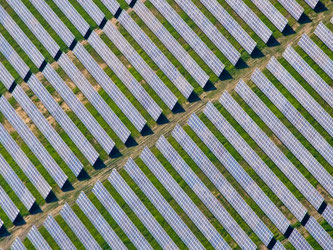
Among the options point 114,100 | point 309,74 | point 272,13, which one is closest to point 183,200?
point 114,100

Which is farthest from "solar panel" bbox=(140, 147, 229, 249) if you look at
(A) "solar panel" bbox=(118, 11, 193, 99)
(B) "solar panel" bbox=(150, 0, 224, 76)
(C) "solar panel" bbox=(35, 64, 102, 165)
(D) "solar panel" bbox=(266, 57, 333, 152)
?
(D) "solar panel" bbox=(266, 57, 333, 152)

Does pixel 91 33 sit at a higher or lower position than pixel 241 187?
higher

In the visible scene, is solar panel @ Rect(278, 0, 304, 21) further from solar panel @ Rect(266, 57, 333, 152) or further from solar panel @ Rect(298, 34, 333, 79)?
solar panel @ Rect(266, 57, 333, 152)

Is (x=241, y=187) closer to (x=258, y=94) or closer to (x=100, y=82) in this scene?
(x=258, y=94)

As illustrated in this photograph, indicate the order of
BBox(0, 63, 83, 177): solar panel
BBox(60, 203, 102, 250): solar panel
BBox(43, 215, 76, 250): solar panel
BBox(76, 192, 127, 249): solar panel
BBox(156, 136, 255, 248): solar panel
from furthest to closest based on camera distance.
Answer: BBox(0, 63, 83, 177): solar panel → BBox(43, 215, 76, 250): solar panel → BBox(60, 203, 102, 250): solar panel → BBox(76, 192, 127, 249): solar panel → BBox(156, 136, 255, 248): solar panel

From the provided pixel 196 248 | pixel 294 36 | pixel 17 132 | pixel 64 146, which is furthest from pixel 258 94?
pixel 17 132
